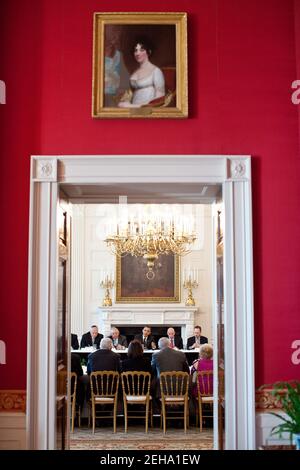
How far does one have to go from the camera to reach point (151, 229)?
1108 cm

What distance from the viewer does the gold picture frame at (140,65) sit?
216 inches

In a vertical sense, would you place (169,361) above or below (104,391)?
above

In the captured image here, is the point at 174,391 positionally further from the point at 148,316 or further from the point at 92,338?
the point at 148,316

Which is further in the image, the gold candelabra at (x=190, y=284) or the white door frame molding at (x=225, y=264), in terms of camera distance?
the gold candelabra at (x=190, y=284)

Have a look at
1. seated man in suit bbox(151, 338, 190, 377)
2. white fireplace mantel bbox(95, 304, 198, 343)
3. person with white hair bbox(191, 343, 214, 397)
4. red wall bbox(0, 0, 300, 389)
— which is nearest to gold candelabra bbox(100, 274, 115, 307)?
white fireplace mantel bbox(95, 304, 198, 343)

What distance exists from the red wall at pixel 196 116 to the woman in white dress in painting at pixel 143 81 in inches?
7.0

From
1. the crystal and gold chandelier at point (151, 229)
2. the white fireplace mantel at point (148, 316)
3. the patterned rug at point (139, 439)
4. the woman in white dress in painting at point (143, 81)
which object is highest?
the woman in white dress in painting at point (143, 81)

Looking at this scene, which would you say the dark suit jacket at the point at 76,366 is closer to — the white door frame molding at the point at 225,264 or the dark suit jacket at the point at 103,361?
the dark suit jacket at the point at 103,361

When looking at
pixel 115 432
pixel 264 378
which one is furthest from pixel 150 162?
pixel 115 432

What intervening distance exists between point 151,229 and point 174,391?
2.82 metres

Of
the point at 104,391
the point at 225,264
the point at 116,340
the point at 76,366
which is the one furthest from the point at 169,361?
the point at 225,264

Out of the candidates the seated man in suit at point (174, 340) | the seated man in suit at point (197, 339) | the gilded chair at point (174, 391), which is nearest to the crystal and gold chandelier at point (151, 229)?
the seated man in suit at point (174, 340)

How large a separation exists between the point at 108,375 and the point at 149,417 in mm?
1104

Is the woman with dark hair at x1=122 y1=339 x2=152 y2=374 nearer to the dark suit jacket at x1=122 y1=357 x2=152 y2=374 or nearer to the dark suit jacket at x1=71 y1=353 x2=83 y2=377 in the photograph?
the dark suit jacket at x1=122 y1=357 x2=152 y2=374
